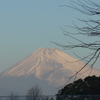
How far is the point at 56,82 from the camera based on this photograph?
13850cm

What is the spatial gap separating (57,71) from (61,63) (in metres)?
2.83

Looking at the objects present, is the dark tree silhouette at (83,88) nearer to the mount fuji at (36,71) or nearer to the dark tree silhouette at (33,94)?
the dark tree silhouette at (33,94)

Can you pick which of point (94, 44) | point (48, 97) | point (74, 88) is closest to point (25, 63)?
point (74, 88)

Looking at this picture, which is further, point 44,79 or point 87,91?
point 44,79

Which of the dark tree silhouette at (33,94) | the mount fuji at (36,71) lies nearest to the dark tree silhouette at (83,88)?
the dark tree silhouette at (33,94)

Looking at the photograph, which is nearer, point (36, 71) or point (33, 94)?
point (33, 94)

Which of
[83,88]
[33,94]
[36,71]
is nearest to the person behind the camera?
[83,88]

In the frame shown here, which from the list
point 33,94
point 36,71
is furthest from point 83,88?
point 36,71

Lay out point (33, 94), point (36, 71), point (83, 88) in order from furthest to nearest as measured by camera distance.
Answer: point (36, 71)
point (33, 94)
point (83, 88)

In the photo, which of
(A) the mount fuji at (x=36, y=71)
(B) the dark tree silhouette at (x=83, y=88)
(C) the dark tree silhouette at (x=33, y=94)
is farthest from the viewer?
(A) the mount fuji at (x=36, y=71)

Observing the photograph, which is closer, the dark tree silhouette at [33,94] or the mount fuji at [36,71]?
the dark tree silhouette at [33,94]

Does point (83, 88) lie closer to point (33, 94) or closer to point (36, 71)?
point (33, 94)

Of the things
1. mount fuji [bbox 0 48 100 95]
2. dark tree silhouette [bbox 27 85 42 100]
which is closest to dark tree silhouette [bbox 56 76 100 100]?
dark tree silhouette [bbox 27 85 42 100]

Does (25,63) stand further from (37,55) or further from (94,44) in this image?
(94,44)
